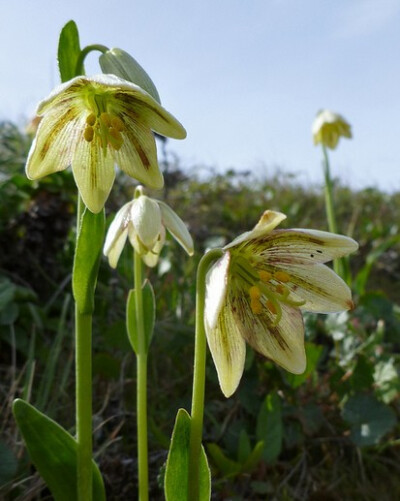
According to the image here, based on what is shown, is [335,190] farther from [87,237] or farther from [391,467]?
[87,237]

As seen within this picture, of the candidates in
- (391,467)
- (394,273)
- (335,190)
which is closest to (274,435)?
(391,467)

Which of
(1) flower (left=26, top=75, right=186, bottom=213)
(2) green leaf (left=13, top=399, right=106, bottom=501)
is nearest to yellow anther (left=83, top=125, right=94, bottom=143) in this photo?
(1) flower (left=26, top=75, right=186, bottom=213)

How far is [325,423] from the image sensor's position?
1.79m

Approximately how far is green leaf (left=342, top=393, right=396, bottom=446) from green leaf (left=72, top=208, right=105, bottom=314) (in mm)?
968

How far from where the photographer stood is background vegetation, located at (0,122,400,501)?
1.47m

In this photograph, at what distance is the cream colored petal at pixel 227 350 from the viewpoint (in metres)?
0.92

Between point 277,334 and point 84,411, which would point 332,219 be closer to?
point 277,334

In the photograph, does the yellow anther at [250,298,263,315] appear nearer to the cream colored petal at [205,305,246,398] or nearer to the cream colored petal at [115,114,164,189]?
the cream colored petal at [205,305,246,398]

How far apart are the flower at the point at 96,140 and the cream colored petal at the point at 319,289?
1.05 feet

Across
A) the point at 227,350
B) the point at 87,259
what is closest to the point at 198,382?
the point at 227,350

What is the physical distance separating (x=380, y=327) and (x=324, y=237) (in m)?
1.32

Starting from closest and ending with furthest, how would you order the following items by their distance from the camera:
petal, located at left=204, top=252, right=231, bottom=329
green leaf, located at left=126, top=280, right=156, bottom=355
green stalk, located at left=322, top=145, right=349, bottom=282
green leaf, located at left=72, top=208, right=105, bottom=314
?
petal, located at left=204, top=252, right=231, bottom=329, green leaf, located at left=72, top=208, right=105, bottom=314, green leaf, located at left=126, top=280, right=156, bottom=355, green stalk, located at left=322, top=145, right=349, bottom=282

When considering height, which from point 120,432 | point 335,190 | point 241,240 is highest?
point 335,190

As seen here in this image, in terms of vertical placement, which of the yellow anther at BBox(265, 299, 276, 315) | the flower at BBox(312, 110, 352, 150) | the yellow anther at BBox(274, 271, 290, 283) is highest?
the flower at BBox(312, 110, 352, 150)
